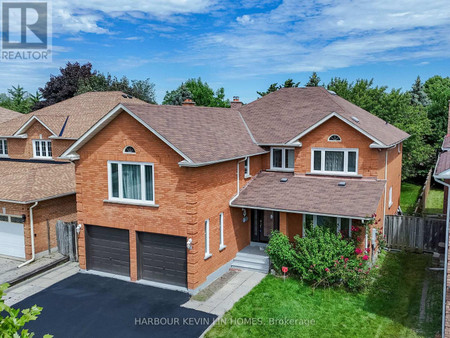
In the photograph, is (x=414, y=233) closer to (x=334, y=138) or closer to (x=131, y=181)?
(x=334, y=138)

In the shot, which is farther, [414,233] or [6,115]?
[6,115]

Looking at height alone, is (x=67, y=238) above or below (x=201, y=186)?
below

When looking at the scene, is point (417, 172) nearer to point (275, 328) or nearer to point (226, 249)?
point (226, 249)

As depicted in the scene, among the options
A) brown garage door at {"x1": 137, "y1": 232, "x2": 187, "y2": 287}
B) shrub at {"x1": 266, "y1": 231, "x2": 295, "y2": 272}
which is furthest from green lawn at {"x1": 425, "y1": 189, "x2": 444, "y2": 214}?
brown garage door at {"x1": 137, "y1": 232, "x2": 187, "y2": 287}

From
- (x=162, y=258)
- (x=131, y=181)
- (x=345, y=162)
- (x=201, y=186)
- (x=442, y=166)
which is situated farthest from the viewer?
(x=345, y=162)

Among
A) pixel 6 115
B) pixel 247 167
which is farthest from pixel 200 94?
pixel 247 167

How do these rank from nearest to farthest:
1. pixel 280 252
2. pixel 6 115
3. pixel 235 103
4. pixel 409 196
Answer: pixel 280 252 < pixel 235 103 < pixel 409 196 < pixel 6 115

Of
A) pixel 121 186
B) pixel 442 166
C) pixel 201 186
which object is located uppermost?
pixel 442 166

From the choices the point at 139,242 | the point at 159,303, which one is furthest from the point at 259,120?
the point at 159,303

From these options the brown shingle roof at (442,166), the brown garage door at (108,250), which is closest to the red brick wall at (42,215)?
the brown garage door at (108,250)
